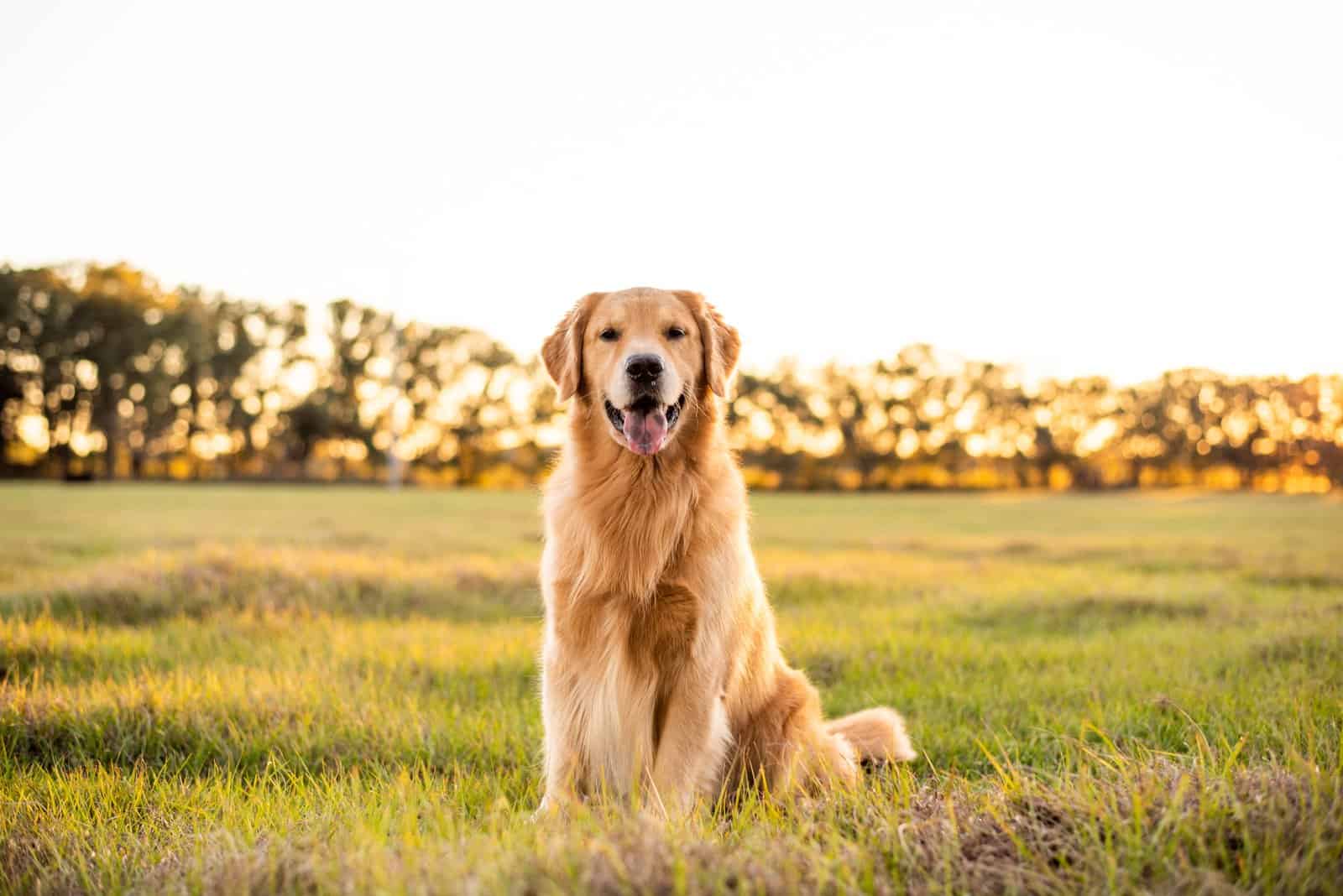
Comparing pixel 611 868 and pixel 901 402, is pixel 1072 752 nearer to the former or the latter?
pixel 611 868

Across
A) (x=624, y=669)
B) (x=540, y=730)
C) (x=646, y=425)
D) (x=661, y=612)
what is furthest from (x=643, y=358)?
(x=540, y=730)

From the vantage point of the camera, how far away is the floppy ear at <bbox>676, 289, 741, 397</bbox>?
409 cm

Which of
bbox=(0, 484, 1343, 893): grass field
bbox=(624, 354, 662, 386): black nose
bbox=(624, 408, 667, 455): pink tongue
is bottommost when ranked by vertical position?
bbox=(0, 484, 1343, 893): grass field

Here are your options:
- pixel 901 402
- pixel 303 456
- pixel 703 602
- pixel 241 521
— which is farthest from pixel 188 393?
pixel 703 602

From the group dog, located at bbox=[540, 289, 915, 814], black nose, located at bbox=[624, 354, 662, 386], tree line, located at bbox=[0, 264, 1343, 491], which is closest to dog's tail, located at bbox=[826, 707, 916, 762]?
dog, located at bbox=[540, 289, 915, 814]

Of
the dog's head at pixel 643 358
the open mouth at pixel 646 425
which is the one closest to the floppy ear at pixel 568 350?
the dog's head at pixel 643 358

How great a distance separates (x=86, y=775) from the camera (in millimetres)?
4004

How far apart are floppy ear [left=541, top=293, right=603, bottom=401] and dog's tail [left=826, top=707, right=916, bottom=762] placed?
6.26 ft

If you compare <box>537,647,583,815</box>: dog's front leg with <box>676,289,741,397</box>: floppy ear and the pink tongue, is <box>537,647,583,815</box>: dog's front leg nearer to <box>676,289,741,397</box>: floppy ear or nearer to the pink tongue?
the pink tongue

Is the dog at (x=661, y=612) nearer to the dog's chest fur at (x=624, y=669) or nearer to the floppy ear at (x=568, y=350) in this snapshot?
the dog's chest fur at (x=624, y=669)

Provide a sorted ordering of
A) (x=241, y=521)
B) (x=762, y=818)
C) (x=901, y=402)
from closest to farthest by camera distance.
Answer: (x=762, y=818), (x=241, y=521), (x=901, y=402)

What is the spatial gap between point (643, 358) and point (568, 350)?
607 mm

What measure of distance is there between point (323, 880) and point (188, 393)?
173 ft

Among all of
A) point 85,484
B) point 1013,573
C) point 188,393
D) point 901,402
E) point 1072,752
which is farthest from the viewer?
point 901,402
